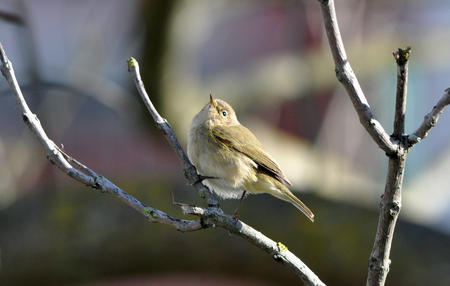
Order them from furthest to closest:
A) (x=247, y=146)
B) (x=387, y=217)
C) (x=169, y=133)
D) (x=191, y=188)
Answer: (x=191, y=188) < (x=247, y=146) < (x=169, y=133) < (x=387, y=217)

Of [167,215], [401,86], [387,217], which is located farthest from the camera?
[167,215]

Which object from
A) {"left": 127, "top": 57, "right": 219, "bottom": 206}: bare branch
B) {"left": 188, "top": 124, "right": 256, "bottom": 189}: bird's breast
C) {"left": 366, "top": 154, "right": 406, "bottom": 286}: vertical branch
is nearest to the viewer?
{"left": 366, "top": 154, "right": 406, "bottom": 286}: vertical branch

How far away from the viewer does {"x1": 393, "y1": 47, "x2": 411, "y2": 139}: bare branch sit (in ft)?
4.36

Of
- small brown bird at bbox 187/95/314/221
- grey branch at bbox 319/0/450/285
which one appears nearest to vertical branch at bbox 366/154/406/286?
grey branch at bbox 319/0/450/285

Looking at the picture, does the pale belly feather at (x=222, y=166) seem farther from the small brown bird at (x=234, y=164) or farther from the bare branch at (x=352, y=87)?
the bare branch at (x=352, y=87)

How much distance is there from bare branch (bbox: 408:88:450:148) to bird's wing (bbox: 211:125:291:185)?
1.18 meters

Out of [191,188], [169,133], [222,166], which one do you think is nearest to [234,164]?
[222,166]

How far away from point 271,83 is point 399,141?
3.29 meters

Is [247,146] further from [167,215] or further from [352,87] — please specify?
[352,87]

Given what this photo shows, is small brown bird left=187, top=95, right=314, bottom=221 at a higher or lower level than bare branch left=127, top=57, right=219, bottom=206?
higher

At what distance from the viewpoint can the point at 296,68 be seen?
4883 mm

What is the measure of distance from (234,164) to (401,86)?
4.41ft

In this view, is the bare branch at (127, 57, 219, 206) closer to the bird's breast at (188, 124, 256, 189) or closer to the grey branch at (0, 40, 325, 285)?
the grey branch at (0, 40, 325, 285)

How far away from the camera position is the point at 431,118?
56.7 inches
